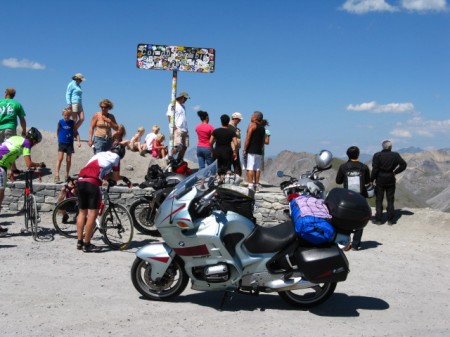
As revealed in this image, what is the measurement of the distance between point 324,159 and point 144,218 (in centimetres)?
414

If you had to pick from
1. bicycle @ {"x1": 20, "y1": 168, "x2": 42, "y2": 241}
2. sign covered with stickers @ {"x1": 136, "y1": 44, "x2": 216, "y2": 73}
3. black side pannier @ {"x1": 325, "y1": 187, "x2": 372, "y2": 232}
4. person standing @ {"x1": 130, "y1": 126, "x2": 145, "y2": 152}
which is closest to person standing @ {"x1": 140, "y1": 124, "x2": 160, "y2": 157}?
person standing @ {"x1": 130, "y1": 126, "x2": 145, "y2": 152}

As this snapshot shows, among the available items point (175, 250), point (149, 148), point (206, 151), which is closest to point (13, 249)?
point (175, 250)

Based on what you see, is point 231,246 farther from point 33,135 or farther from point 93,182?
point 33,135

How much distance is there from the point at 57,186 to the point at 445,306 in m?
8.37

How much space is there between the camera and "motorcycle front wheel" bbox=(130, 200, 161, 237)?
1016 centimetres

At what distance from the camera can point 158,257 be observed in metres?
5.86

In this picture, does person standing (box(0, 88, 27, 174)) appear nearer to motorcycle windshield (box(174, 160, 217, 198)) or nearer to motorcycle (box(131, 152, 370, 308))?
motorcycle windshield (box(174, 160, 217, 198))

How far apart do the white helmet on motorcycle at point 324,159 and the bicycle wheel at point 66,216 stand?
4.59 m

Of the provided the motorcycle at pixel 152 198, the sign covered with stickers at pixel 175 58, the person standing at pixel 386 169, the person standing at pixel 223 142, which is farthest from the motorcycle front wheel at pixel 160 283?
the sign covered with stickers at pixel 175 58

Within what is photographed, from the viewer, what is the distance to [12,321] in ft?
16.9

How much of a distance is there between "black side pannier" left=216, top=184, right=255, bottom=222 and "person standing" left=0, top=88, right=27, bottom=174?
716 centimetres

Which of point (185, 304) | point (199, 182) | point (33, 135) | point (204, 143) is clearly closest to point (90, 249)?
point (33, 135)

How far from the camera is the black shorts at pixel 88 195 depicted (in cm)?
808

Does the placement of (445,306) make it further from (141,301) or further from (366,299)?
(141,301)
